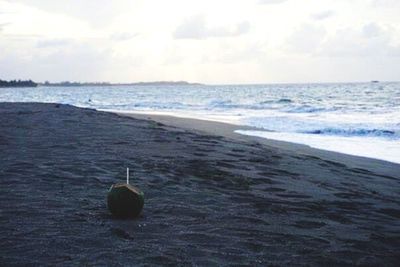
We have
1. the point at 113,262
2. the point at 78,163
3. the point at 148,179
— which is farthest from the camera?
the point at 78,163

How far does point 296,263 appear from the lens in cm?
418

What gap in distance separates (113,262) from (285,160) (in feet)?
23.8

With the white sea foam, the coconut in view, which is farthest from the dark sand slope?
the white sea foam

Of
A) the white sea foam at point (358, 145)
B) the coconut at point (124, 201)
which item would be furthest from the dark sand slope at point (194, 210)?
the white sea foam at point (358, 145)

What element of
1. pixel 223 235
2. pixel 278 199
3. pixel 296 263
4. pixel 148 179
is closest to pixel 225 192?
pixel 278 199

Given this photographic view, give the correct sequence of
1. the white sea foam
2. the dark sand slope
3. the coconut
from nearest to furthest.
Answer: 1. the dark sand slope
2. the coconut
3. the white sea foam

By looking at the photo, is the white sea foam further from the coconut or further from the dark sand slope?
the coconut

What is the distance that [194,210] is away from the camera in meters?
5.74

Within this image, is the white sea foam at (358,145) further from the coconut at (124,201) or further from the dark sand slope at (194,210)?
the coconut at (124,201)

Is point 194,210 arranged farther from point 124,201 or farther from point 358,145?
point 358,145

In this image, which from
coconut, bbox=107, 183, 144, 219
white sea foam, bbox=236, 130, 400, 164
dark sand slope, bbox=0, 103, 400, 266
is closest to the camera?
dark sand slope, bbox=0, 103, 400, 266

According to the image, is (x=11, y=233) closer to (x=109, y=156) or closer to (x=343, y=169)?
(x=109, y=156)

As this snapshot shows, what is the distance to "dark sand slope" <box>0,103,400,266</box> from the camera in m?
4.29

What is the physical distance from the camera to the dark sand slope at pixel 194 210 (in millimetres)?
4293
